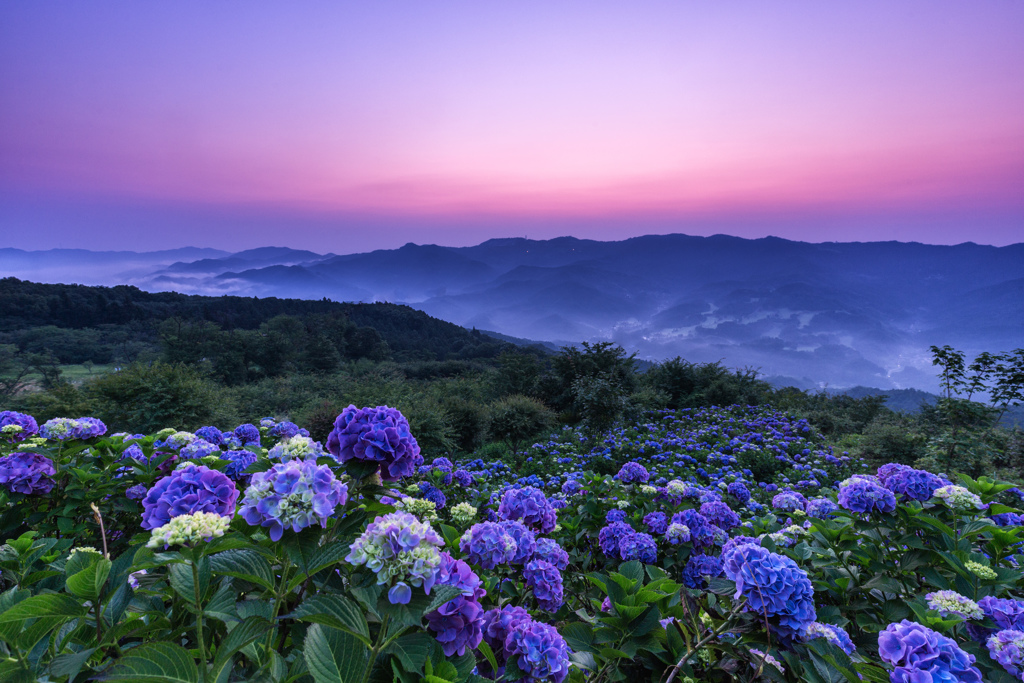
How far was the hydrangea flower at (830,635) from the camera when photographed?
143cm

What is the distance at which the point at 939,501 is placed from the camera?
2.17m

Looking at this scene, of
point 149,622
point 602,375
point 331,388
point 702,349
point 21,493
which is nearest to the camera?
point 149,622

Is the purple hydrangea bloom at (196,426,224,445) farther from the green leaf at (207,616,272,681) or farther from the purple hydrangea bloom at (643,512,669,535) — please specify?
the purple hydrangea bloom at (643,512,669,535)

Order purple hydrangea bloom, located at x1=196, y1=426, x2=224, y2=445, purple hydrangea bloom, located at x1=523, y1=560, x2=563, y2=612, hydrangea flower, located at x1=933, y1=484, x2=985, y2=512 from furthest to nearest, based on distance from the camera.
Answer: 1. purple hydrangea bloom, located at x1=196, y1=426, x2=224, y2=445
2. hydrangea flower, located at x1=933, y1=484, x2=985, y2=512
3. purple hydrangea bloom, located at x1=523, y1=560, x2=563, y2=612

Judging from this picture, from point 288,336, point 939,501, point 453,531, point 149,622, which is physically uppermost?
point 149,622

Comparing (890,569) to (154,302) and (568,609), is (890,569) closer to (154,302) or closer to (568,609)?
(568,609)

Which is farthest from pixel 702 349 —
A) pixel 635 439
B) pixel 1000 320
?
pixel 635 439

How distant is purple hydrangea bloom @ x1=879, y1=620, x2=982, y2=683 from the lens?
1.14m

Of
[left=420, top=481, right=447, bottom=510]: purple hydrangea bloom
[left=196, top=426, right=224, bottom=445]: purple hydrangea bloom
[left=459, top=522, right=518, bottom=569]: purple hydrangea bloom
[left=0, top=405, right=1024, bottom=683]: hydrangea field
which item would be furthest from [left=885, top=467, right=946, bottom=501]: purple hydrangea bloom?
[left=196, top=426, right=224, bottom=445]: purple hydrangea bloom

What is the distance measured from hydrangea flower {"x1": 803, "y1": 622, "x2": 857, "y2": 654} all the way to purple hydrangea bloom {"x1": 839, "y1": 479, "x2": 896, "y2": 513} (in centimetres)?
80

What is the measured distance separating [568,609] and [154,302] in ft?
233

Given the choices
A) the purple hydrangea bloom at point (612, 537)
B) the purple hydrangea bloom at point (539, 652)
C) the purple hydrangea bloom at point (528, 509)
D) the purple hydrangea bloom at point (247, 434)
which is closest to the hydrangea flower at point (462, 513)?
the purple hydrangea bloom at point (528, 509)

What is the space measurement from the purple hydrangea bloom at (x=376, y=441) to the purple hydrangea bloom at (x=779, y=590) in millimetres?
1142

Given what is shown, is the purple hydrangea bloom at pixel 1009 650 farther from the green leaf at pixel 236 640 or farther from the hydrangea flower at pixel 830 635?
the green leaf at pixel 236 640
